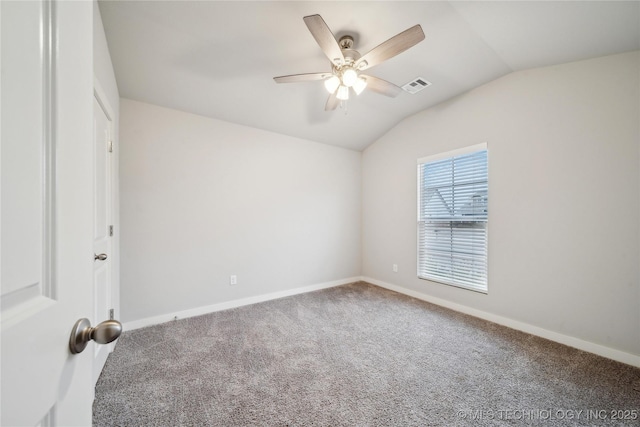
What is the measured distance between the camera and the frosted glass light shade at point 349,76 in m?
1.88

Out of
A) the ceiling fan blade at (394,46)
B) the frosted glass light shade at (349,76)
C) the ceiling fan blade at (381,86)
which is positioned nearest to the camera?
the ceiling fan blade at (394,46)

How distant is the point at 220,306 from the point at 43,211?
3008mm

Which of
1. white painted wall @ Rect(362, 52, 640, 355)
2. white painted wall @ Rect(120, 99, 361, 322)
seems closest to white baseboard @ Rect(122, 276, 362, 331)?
white painted wall @ Rect(120, 99, 361, 322)

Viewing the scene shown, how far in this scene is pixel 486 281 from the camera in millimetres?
2789

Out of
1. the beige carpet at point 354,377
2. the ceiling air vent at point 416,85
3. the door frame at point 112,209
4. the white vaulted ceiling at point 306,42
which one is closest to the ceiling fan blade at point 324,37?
the white vaulted ceiling at point 306,42

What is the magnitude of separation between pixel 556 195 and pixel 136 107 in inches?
170

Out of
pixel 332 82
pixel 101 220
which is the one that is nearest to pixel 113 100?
pixel 101 220

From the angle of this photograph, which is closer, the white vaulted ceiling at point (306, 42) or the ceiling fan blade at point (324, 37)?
the ceiling fan blade at point (324, 37)

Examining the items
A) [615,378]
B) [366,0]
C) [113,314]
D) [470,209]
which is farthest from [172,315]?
[615,378]

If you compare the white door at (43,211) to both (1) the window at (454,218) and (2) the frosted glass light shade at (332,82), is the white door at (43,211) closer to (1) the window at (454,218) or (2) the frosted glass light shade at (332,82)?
(2) the frosted glass light shade at (332,82)

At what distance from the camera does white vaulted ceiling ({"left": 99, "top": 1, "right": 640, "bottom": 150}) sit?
1785mm

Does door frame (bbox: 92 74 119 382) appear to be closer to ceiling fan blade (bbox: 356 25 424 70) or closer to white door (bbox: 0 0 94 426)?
white door (bbox: 0 0 94 426)

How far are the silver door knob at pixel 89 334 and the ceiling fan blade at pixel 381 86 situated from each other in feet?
7.45

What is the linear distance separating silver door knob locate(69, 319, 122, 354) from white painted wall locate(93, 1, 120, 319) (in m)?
1.87
